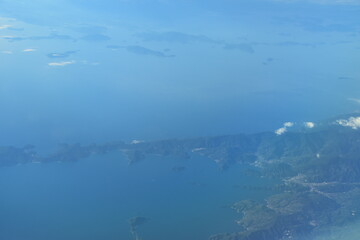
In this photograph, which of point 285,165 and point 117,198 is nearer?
point 117,198

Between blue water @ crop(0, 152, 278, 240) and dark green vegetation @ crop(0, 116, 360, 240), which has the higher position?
dark green vegetation @ crop(0, 116, 360, 240)

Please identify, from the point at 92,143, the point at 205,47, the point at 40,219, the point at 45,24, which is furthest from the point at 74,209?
the point at 45,24

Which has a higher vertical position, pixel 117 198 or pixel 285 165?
pixel 285 165

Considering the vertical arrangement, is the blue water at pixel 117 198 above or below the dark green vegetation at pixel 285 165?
→ below

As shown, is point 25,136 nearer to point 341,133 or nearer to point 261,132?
point 261,132
